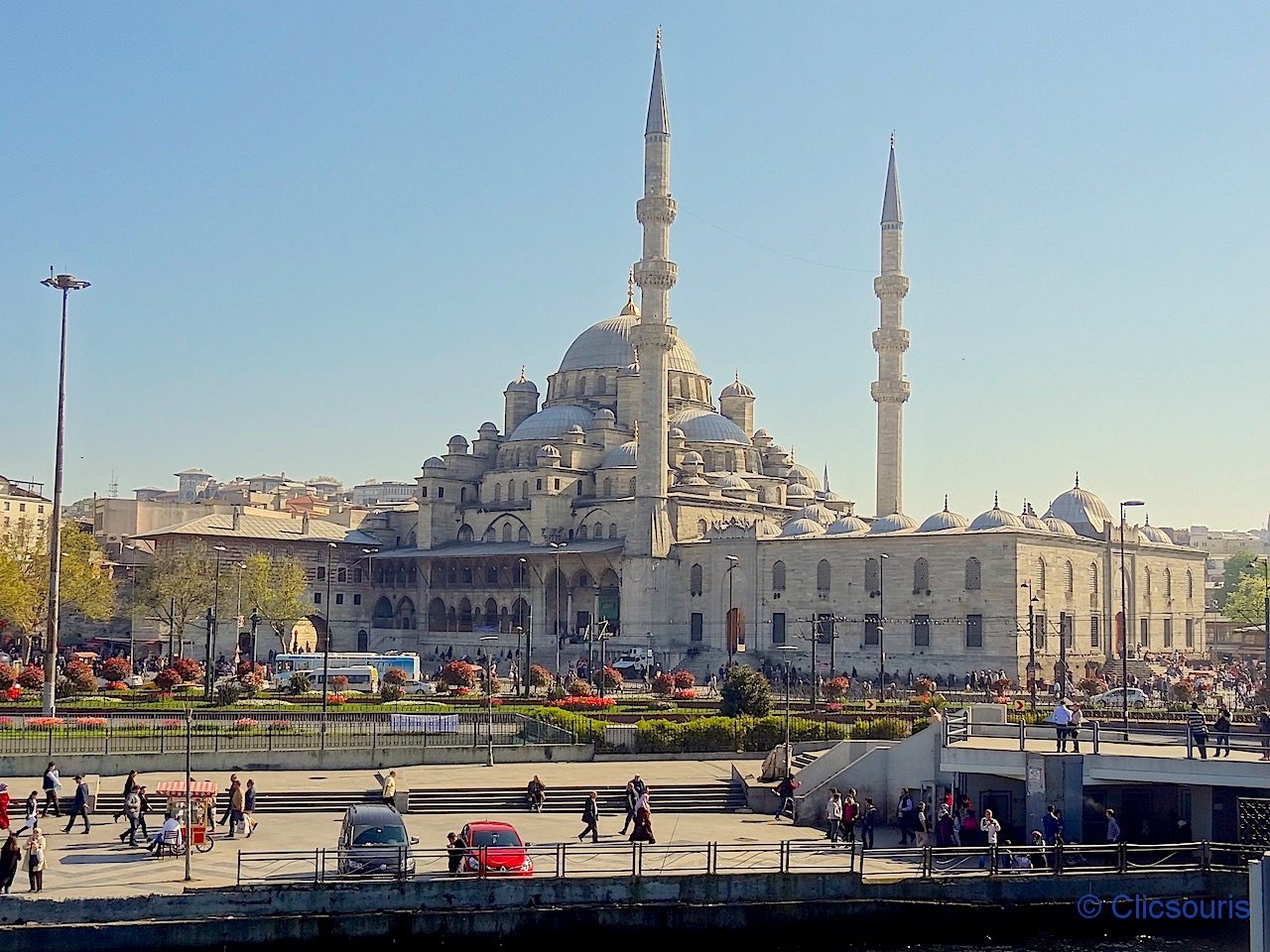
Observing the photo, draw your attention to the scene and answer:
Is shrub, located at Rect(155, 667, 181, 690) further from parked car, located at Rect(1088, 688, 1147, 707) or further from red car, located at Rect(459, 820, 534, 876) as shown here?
parked car, located at Rect(1088, 688, 1147, 707)

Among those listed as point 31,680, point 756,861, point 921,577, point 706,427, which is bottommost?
point 756,861

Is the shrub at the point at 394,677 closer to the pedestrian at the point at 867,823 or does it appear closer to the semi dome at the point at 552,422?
the pedestrian at the point at 867,823

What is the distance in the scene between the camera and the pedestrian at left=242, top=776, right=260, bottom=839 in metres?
23.1

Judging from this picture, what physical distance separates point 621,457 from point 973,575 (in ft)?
81.4

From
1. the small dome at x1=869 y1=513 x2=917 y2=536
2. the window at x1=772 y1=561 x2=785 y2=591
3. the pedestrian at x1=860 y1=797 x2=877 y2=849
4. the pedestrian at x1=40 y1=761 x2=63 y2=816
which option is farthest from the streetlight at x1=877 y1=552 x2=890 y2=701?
the pedestrian at x1=40 y1=761 x2=63 y2=816

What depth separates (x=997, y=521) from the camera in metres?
55.9

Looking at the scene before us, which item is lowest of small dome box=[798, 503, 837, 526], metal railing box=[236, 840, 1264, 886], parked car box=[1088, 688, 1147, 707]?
metal railing box=[236, 840, 1264, 886]

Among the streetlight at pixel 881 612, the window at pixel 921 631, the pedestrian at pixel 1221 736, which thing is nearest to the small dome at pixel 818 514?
the streetlight at pixel 881 612

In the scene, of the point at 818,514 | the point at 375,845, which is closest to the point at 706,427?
the point at 818,514

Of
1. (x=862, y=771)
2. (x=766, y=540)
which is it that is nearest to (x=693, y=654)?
(x=766, y=540)

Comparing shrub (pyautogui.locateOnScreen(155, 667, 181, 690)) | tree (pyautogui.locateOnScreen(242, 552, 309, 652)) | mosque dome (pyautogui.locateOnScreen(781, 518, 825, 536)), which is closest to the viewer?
shrub (pyautogui.locateOnScreen(155, 667, 181, 690))

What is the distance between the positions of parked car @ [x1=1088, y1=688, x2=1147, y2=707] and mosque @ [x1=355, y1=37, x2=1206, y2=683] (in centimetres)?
222

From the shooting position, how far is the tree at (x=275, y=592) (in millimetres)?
61188

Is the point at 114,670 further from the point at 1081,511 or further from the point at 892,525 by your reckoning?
the point at 1081,511
